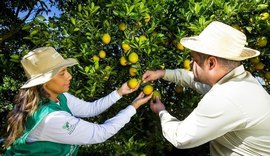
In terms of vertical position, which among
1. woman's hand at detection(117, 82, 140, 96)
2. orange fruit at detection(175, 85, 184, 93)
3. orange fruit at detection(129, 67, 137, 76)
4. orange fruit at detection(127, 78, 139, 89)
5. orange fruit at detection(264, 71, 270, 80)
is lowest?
orange fruit at detection(264, 71, 270, 80)

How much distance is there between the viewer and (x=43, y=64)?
3039 millimetres

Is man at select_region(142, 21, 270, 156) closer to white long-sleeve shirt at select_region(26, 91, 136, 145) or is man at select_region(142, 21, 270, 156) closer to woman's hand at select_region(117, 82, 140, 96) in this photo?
white long-sleeve shirt at select_region(26, 91, 136, 145)

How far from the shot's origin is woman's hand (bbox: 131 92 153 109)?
331 centimetres

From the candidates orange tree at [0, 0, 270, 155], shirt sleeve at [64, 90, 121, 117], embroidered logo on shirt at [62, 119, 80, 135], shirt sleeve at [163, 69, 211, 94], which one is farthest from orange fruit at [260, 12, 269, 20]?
embroidered logo on shirt at [62, 119, 80, 135]

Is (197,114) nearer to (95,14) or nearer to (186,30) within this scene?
(186,30)

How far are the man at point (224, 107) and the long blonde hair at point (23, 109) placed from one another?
848 millimetres

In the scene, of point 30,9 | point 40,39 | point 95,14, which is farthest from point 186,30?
point 30,9

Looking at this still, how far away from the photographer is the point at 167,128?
9.32ft

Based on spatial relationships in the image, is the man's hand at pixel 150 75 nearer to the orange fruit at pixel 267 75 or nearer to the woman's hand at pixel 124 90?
the woman's hand at pixel 124 90

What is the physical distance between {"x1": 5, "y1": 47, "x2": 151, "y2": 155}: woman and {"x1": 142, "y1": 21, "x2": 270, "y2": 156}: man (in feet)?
1.71

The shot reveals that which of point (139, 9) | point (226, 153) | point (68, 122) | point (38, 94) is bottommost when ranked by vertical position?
point (226, 153)

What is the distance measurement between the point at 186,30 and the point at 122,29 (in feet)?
1.66

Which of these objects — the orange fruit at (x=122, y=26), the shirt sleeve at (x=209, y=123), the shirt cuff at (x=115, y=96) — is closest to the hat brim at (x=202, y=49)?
the shirt sleeve at (x=209, y=123)

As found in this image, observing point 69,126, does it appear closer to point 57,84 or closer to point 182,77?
point 57,84
